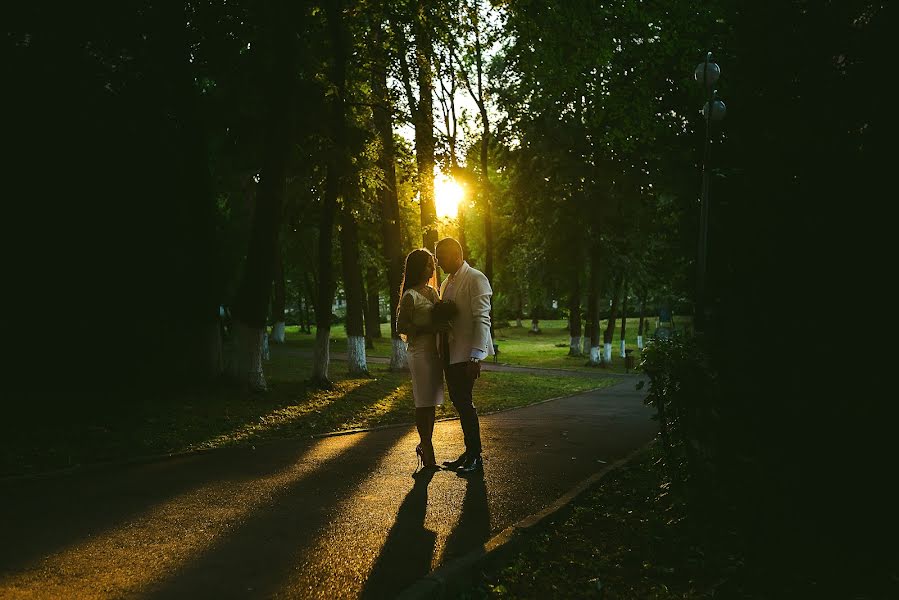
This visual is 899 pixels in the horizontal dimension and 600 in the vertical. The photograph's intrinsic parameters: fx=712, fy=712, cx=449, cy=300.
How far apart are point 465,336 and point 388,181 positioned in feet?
38.8

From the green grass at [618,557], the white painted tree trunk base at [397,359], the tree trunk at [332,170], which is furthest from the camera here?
the white painted tree trunk base at [397,359]

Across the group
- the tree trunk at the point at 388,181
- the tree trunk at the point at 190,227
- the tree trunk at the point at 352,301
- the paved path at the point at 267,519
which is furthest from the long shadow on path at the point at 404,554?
the tree trunk at the point at 352,301

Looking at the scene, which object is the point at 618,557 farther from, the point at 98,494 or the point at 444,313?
the point at 98,494

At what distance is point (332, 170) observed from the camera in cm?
1370

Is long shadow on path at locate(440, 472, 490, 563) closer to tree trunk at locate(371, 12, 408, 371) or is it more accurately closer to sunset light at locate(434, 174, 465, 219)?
tree trunk at locate(371, 12, 408, 371)

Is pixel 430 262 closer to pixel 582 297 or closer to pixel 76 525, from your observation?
pixel 76 525

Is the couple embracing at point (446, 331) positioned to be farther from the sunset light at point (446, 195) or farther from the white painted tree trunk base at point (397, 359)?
the white painted tree trunk base at point (397, 359)

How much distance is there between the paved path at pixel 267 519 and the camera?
13.1 feet

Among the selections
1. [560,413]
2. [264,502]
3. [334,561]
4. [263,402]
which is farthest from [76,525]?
[560,413]

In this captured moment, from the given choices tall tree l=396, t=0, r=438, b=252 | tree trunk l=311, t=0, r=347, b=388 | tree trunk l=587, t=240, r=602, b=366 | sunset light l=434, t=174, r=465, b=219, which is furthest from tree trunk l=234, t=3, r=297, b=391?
tree trunk l=587, t=240, r=602, b=366

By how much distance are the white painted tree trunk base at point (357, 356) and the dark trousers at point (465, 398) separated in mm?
11152

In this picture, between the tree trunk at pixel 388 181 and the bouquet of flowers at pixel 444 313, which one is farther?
the tree trunk at pixel 388 181

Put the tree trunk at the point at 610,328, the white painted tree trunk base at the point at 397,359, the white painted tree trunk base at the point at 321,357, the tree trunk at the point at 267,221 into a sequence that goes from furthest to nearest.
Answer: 1. the tree trunk at the point at 610,328
2. the white painted tree trunk base at the point at 397,359
3. the white painted tree trunk base at the point at 321,357
4. the tree trunk at the point at 267,221

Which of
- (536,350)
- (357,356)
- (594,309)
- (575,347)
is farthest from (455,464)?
(536,350)
